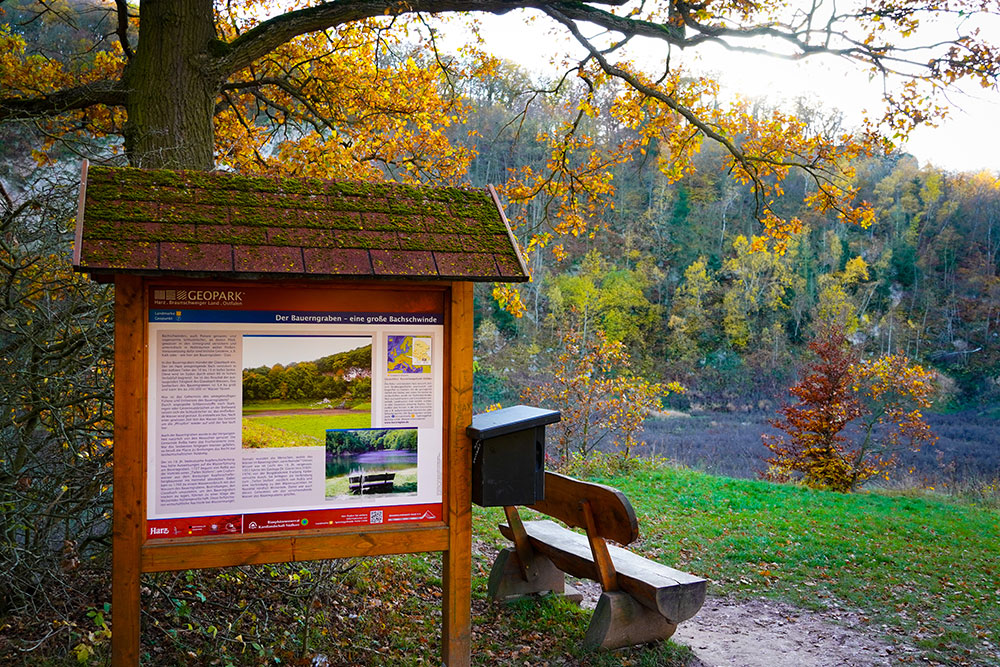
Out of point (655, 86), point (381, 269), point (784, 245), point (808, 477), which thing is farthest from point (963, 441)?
point (381, 269)

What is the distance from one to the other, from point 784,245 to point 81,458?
26.3 ft

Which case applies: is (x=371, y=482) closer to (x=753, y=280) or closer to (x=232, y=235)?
(x=232, y=235)

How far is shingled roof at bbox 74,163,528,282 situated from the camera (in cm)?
312

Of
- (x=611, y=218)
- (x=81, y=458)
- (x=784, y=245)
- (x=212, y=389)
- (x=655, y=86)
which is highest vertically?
(x=611, y=218)

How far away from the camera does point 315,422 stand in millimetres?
3545

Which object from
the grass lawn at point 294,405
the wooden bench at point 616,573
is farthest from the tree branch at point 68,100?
the wooden bench at point 616,573

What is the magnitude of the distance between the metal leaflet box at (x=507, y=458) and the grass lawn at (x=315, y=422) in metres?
0.56

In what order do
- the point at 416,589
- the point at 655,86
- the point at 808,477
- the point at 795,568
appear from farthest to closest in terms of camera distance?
the point at 808,477, the point at 655,86, the point at 795,568, the point at 416,589

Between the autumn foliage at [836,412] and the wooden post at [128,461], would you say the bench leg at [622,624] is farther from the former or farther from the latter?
the autumn foliage at [836,412]

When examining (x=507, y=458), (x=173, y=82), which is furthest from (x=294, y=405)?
(x=173, y=82)

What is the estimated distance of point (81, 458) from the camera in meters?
4.35

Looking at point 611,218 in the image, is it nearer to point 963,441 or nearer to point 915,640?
point 963,441

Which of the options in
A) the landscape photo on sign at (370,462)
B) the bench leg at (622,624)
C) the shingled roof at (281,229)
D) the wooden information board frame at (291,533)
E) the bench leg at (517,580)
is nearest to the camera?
the shingled roof at (281,229)

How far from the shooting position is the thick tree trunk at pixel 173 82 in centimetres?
611
